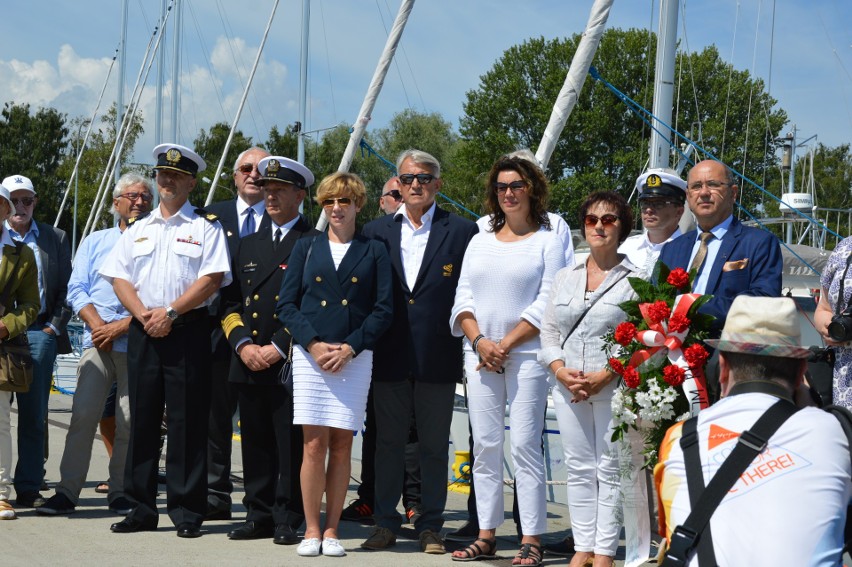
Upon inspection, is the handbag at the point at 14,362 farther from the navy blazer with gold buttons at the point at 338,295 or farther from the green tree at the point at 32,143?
the green tree at the point at 32,143

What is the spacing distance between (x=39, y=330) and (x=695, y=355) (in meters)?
5.20

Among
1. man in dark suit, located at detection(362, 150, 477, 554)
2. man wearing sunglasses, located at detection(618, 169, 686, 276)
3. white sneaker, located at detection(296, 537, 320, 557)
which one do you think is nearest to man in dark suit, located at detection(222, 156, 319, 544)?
white sneaker, located at detection(296, 537, 320, 557)

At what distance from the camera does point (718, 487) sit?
2.87m

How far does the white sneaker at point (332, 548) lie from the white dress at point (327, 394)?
691mm

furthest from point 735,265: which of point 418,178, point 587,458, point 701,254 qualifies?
point 418,178

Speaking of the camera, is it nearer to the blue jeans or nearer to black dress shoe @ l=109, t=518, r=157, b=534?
black dress shoe @ l=109, t=518, r=157, b=534

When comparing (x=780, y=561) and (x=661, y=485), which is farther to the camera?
(x=661, y=485)

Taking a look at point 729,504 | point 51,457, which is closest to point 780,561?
point 729,504

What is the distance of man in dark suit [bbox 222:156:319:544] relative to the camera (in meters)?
6.86

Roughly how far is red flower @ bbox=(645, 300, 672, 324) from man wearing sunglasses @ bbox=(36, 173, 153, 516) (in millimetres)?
4212

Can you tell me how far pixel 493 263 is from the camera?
6617 mm

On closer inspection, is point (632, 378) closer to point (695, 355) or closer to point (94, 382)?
point (695, 355)

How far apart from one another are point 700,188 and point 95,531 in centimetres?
444

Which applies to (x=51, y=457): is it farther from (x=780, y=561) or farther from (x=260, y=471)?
(x=780, y=561)
